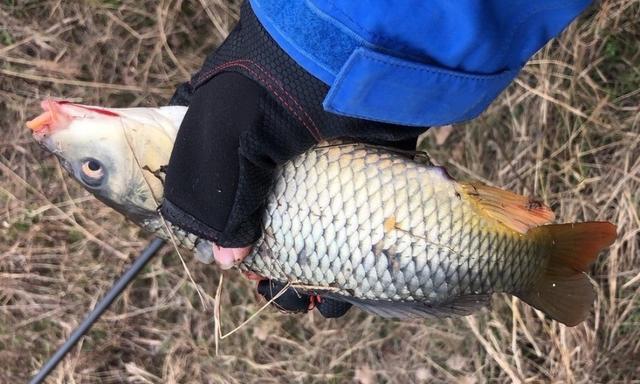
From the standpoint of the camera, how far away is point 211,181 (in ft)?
3.31

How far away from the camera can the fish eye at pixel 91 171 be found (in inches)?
42.6

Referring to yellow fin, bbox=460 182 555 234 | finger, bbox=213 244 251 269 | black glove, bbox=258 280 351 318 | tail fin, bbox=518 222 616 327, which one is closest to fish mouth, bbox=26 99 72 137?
finger, bbox=213 244 251 269

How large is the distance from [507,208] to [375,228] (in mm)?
225

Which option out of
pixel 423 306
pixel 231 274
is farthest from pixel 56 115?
pixel 231 274

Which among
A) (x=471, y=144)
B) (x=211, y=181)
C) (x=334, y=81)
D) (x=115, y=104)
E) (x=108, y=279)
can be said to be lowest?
(x=108, y=279)

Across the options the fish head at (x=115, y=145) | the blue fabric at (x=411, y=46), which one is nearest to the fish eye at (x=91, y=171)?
the fish head at (x=115, y=145)

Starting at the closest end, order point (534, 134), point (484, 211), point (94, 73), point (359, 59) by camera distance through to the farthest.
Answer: point (359, 59), point (484, 211), point (534, 134), point (94, 73)

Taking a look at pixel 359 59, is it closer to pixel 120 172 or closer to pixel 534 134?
pixel 120 172

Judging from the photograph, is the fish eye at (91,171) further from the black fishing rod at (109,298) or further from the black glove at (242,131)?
the black fishing rod at (109,298)

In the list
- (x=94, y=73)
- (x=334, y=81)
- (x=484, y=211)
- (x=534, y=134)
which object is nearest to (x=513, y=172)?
(x=534, y=134)

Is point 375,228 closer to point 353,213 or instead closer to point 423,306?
point 353,213

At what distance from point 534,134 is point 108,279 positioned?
4.18 ft

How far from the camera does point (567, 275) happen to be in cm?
120

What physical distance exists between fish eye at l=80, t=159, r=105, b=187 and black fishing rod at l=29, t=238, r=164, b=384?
0.46m
